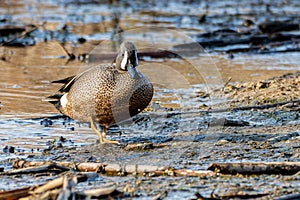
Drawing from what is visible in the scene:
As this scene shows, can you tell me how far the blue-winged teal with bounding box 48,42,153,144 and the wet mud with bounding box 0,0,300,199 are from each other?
11.1 inches

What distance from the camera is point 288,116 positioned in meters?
6.55

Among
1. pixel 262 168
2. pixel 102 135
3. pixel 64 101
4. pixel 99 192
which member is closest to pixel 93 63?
pixel 64 101

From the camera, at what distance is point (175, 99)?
7.73 metres

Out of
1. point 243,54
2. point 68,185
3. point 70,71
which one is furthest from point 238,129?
point 243,54

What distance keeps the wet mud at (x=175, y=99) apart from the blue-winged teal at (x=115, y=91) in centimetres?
28

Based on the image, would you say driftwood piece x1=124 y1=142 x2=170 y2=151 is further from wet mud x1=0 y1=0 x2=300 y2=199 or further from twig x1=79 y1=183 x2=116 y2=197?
twig x1=79 y1=183 x2=116 y2=197

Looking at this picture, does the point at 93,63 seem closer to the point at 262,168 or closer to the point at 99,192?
the point at 262,168

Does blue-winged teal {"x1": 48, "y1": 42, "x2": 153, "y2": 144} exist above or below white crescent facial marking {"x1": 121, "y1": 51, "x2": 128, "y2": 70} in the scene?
below

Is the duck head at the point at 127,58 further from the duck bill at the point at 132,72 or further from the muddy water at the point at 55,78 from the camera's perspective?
the muddy water at the point at 55,78

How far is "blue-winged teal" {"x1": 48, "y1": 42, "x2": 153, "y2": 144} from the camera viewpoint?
5.66 meters

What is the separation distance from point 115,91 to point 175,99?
2176mm

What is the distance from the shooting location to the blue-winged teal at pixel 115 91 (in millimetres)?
5660

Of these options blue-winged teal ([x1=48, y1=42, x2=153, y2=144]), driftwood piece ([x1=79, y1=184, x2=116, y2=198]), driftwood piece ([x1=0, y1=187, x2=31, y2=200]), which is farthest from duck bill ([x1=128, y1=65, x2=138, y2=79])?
driftwood piece ([x1=0, y1=187, x2=31, y2=200])

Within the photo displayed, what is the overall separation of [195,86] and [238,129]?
2.35 meters
